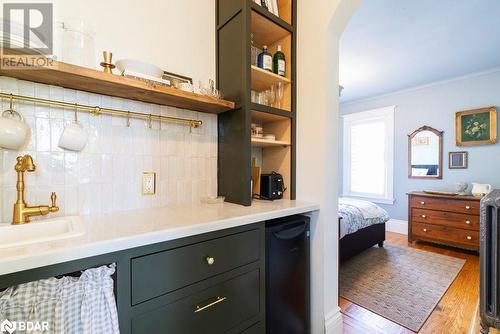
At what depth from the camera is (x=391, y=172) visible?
13.7 feet

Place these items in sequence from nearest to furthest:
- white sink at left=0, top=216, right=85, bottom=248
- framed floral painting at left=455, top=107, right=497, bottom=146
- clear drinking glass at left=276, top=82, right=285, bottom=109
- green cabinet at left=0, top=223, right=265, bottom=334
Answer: green cabinet at left=0, top=223, right=265, bottom=334
white sink at left=0, top=216, right=85, bottom=248
clear drinking glass at left=276, top=82, right=285, bottom=109
framed floral painting at left=455, top=107, right=497, bottom=146

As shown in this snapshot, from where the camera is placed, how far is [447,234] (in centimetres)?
316

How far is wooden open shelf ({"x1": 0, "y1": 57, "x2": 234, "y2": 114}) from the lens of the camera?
907 millimetres

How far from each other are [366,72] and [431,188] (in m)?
2.26

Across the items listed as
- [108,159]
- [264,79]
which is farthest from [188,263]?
[264,79]

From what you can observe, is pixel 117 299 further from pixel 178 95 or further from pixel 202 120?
pixel 202 120

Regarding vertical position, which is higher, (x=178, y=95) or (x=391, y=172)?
(x=178, y=95)

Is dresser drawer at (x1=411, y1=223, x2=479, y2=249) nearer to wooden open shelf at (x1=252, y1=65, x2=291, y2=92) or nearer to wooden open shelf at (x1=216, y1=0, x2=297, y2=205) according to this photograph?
wooden open shelf at (x1=216, y1=0, x2=297, y2=205)

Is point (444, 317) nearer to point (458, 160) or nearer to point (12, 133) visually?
point (458, 160)

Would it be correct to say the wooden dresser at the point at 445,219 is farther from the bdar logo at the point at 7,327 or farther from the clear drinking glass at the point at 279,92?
the bdar logo at the point at 7,327

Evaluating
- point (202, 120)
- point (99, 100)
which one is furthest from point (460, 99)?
point (99, 100)

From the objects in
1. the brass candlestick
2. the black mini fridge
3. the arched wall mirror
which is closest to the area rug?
the black mini fridge

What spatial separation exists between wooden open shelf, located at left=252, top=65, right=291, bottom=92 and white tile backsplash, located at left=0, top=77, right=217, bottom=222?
441 millimetres

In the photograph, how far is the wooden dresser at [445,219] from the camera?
9.66 feet
